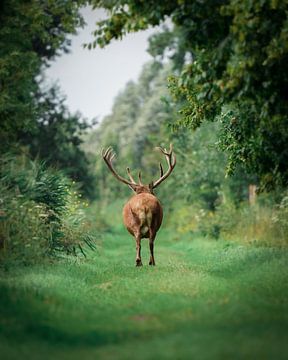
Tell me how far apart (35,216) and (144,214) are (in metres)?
2.62

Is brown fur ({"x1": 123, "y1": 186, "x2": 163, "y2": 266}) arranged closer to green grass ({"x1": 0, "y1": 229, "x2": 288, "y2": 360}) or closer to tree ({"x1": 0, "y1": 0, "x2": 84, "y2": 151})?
green grass ({"x1": 0, "y1": 229, "x2": 288, "y2": 360})

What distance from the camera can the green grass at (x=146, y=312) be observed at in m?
7.28

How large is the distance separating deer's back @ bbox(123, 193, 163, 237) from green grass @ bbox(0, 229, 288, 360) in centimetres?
142

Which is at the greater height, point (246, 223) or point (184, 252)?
point (246, 223)

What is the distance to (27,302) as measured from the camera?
9.62 meters

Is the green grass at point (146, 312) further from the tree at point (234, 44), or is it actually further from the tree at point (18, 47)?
the tree at point (18, 47)

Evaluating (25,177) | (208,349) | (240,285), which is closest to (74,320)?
(208,349)

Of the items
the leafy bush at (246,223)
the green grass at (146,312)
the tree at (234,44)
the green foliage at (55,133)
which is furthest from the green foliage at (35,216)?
the green foliage at (55,133)

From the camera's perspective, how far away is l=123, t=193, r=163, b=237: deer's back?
1550cm

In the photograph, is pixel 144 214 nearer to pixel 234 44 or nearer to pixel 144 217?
pixel 144 217

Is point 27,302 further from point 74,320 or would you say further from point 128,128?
point 128,128

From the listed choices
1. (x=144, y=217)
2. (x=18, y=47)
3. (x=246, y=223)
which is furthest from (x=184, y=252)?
(x=18, y=47)

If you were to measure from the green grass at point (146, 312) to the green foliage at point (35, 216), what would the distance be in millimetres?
633

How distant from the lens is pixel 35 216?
14312 millimetres
